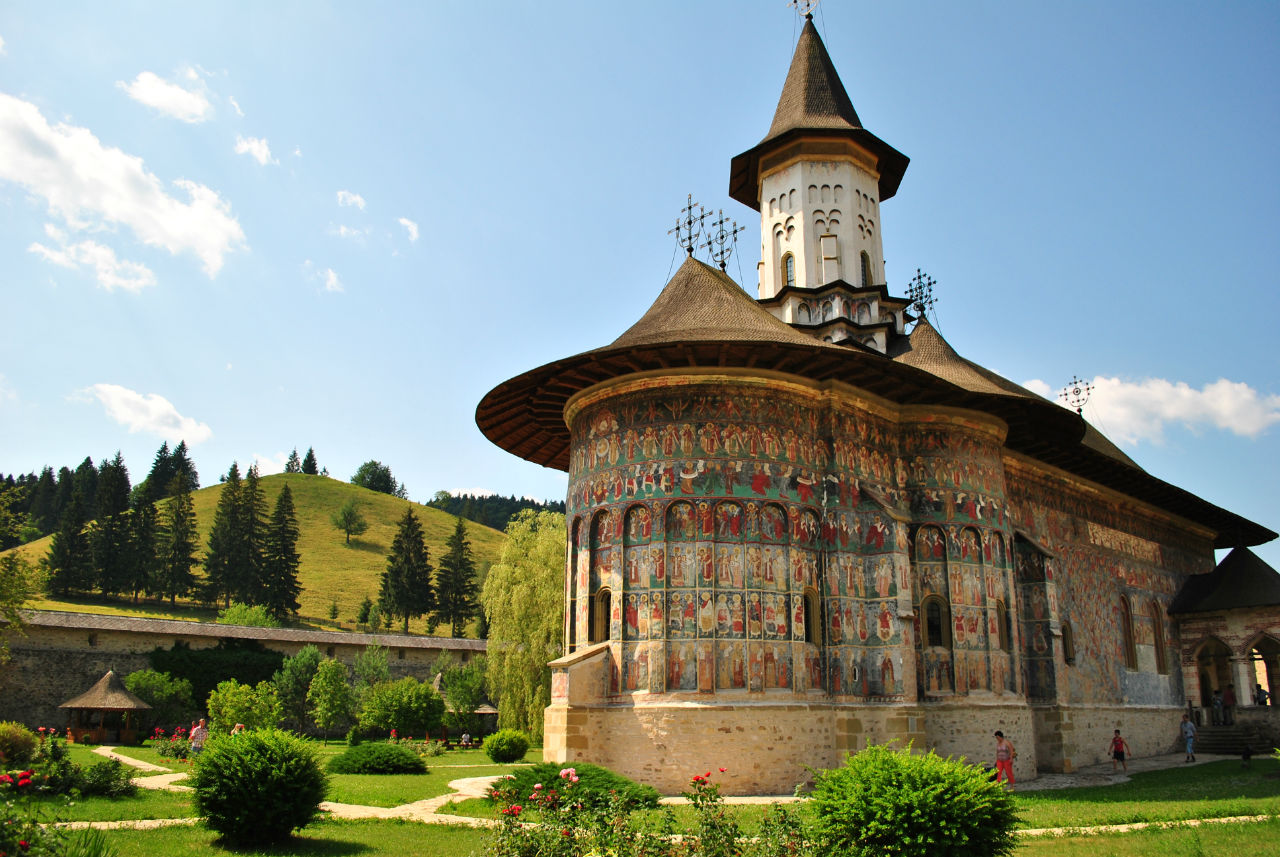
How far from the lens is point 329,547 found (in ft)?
266

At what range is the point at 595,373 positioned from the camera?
16625 mm

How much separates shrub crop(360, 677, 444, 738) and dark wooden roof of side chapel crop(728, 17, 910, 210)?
1892 centimetres

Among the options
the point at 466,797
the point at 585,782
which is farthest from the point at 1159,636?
the point at 466,797

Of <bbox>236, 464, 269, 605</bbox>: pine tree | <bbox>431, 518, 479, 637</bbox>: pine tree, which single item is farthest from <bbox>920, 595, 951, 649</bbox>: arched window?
<bbox>236, 464, 269, 605</bbox>: pine tree

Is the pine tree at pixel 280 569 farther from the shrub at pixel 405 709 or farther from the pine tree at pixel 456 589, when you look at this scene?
the shrub at pixel 405 709

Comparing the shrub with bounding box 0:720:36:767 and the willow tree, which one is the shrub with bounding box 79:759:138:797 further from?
the willow tree

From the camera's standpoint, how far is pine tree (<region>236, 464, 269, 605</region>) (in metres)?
62.4

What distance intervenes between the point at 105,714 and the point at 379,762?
16.1 m

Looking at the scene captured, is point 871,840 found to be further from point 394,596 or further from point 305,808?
point 394,596

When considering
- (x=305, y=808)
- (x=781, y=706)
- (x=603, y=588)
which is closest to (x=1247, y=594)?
(x=781, y=706)

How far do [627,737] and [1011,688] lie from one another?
8.16 m

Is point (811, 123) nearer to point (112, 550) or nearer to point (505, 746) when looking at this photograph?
point (505, 746)

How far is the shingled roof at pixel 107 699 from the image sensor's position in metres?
27.8

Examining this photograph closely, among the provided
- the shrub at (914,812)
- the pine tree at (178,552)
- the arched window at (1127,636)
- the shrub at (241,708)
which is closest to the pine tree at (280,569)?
the pine tree at (178,552)
